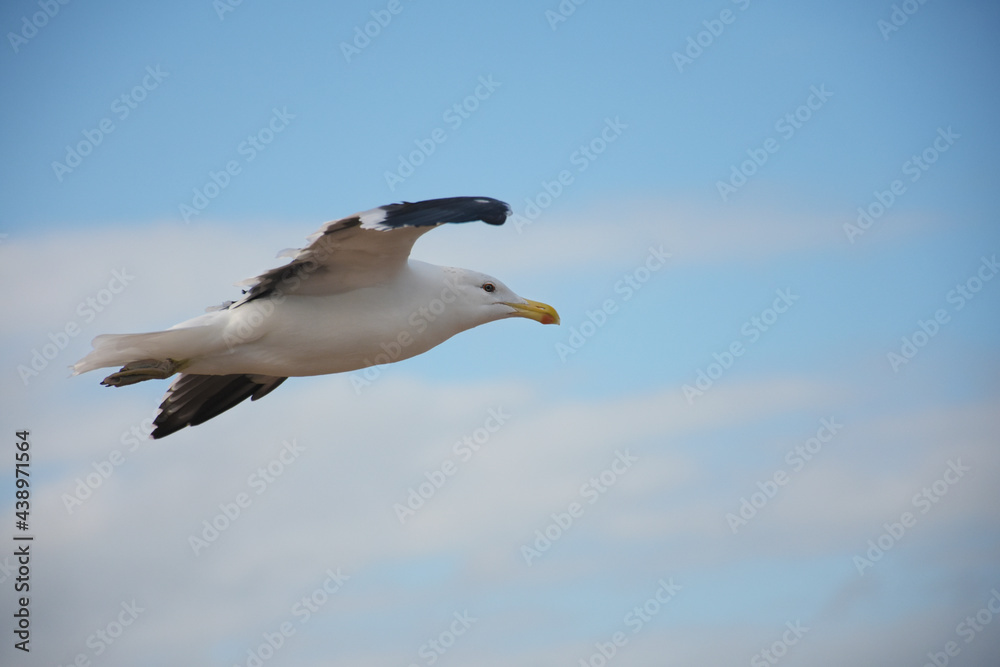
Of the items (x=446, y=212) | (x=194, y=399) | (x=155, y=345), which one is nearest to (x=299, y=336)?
(x=155, y=345)

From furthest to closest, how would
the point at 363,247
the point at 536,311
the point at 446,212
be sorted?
1. the point at 536,311
2. the point at 363,247
3. the point at 446,212

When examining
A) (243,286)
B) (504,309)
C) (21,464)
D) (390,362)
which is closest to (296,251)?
(243,286)

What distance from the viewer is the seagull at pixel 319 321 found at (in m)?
11.7

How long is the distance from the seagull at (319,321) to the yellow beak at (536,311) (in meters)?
0.74

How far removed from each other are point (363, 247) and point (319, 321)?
822 millimetres

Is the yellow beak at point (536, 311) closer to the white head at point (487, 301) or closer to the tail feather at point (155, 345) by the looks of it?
the white head at point (487, 301)

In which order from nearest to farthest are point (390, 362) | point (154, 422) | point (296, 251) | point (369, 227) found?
point (369, 227) < point (296, 251) < point (390, 362) < point (154, 422)

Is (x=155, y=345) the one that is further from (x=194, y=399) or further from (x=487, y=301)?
(x=487, y=301)

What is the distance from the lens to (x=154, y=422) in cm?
1378

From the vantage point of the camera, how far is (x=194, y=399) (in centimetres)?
1375

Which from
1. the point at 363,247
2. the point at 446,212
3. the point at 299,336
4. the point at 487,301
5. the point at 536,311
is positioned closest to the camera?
the point at 446,212

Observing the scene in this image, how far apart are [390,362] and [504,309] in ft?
4.37

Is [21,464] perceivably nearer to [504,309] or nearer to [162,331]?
[162,331]

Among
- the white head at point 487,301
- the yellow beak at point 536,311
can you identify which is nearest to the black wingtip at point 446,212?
the white head at point 487,301
